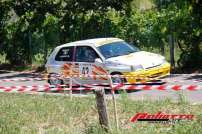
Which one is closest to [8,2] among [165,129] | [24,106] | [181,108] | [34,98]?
[34,98]

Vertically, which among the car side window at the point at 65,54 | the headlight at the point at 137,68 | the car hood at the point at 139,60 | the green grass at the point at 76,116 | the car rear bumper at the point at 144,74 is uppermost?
the car side window at the point at 65,54

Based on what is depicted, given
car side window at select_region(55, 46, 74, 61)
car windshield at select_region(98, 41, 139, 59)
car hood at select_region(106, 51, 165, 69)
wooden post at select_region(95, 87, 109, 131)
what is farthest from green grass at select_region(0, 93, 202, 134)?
car side window at select_region(55, 46, 74, 61)

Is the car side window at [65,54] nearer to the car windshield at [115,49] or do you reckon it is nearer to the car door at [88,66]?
the car door at [88,66]

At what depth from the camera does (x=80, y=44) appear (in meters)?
19.1

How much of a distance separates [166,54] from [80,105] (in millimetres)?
12869

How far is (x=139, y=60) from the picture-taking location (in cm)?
1745

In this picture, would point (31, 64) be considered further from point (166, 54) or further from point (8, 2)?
point (166, 54)

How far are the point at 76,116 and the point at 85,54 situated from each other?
5896mm

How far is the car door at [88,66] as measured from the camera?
18062mm

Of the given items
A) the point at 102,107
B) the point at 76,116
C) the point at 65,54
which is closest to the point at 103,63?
the point at 65,54

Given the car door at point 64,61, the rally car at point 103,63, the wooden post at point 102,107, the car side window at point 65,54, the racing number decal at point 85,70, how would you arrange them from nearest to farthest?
the wooden post at point 102,107, the rally car at point 103,63, the racing number decal at point 85,70, the car door at point 64,61, the car side window at point 65,54

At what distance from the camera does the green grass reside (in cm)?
1048

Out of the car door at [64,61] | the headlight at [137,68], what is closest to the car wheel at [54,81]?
the car door at [64,61]

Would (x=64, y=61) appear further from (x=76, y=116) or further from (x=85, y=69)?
(x=76, y=116)
